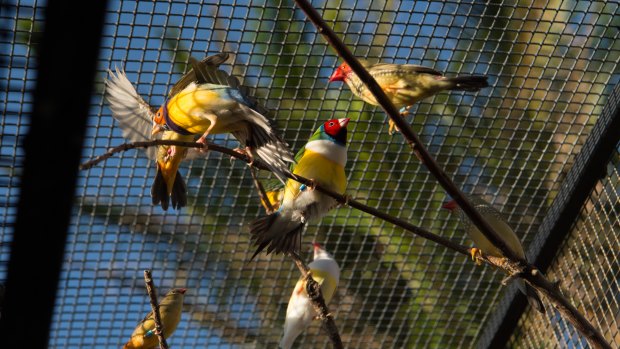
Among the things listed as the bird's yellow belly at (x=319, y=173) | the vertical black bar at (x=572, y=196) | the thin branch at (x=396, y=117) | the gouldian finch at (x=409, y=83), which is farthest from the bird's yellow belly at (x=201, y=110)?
the vertical black bar at (x=572, y=196)

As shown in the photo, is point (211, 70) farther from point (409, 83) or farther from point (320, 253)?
point (320, 253)

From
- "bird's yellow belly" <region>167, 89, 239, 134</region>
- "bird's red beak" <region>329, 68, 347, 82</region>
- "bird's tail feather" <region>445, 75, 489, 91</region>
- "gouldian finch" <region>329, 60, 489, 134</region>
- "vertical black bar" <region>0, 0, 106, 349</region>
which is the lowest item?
"vertical black bar" <region>0, 0, 106, 349</region>

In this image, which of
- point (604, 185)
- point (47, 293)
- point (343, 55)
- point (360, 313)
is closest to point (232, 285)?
point (360, 313)

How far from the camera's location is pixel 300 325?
2953 mm

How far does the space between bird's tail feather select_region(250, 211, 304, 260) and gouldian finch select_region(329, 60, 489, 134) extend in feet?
1.29

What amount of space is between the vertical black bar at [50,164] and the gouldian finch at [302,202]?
5.76ft

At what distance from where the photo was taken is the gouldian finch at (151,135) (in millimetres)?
2498

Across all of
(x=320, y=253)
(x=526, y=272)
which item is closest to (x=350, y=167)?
(x=320, y=253)

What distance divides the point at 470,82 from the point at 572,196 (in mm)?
698

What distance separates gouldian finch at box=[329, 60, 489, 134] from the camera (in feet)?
7.91

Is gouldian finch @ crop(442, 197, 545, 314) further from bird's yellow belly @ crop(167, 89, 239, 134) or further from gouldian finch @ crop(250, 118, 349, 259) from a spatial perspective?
bird's yellow belly @ crop(167, 89, 239, 134)

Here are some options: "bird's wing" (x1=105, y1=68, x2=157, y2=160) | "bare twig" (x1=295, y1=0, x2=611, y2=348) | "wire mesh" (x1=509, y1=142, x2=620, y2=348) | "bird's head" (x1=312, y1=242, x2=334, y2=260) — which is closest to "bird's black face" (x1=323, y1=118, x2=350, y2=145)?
"bird's wing" (x1=105, y1=68, x2=157, y2=160)

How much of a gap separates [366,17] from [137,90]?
77 cm

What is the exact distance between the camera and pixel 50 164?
54cm
